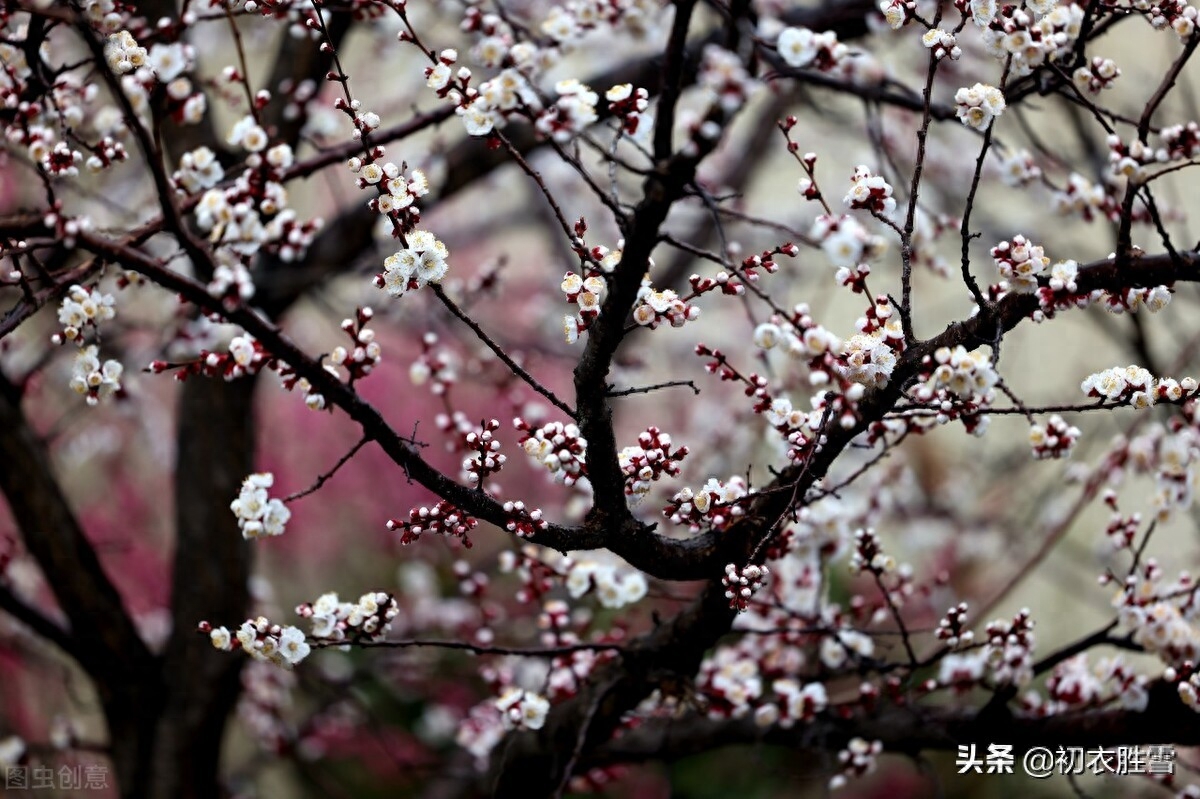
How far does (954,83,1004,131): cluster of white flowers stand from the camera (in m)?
1.57

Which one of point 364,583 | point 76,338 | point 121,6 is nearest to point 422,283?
point 76,338

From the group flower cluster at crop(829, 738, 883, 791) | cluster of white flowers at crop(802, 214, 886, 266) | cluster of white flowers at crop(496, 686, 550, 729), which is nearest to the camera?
cluster of white flowers at crop(802, 214, 886, 266)

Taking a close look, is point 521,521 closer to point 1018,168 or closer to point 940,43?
point 940,43

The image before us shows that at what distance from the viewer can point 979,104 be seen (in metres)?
1.59

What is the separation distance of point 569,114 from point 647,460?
0.55 meters

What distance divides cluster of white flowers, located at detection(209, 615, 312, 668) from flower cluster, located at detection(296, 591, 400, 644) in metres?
0.04

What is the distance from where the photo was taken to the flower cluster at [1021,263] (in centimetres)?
153

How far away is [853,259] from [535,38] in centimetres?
129

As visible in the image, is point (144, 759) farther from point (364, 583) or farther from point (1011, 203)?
point (1011, 203)

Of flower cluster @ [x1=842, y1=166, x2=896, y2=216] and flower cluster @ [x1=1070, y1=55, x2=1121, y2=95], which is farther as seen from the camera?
flower cluster @ [x1=1070, y1=55, x2=1121, y2=95]

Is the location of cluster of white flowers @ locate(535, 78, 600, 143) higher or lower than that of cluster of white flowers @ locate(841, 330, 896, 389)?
higher

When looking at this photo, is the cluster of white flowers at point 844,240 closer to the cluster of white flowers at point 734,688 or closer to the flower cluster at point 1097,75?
the flower cluster at point 1097,75

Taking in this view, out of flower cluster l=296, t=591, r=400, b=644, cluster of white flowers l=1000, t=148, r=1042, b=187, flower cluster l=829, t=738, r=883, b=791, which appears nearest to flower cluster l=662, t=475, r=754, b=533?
Answer: flower cluster l=296, t=591, r=400, b=644

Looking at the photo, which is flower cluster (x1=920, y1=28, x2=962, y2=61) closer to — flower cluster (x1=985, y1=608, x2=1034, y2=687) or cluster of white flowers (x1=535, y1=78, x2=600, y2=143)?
cluster of white flowers (x1=535, y1=78, x2=600, y2=143)
